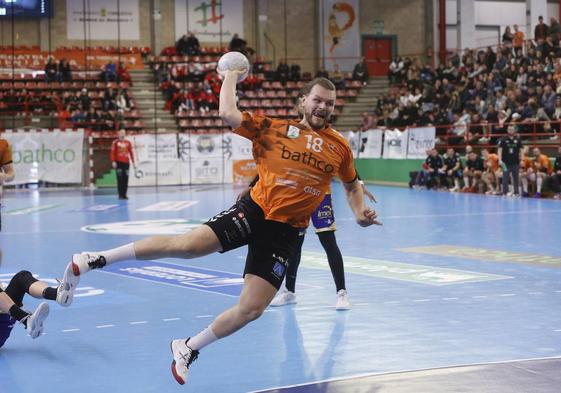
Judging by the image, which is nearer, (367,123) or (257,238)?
(257,238)

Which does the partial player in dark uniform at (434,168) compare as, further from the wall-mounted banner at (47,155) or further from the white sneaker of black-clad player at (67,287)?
the white sneaker of black-clad player at (67,287)

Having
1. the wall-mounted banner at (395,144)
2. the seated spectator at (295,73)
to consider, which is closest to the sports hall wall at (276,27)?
the seated spectator at (295,73)

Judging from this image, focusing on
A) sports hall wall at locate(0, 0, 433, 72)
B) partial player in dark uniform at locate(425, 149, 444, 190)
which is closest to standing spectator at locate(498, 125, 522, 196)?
partial player in dark uniform at locate(425, 149, 444, 190)

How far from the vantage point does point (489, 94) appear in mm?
30094

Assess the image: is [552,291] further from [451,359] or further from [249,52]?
[249,52]

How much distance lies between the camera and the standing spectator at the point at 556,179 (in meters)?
23.1

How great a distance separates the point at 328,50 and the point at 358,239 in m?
29.9

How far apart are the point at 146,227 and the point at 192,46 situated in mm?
24216

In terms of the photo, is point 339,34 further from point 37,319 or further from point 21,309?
point 37,319

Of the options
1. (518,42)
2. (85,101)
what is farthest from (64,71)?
(518,42)

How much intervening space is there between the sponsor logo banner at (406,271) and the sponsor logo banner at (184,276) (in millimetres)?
1494

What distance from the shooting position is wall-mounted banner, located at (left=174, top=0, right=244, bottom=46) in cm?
4209

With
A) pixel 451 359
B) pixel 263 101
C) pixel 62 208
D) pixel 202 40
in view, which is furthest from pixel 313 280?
pixel 202 40

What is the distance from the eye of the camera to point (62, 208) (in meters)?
22.8
